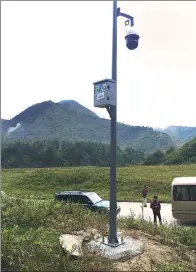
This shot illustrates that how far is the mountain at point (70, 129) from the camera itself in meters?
138

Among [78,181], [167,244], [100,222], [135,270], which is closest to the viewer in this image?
[135,270]

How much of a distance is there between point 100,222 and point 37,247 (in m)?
3.51

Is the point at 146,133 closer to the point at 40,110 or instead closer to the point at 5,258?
the point at 40,110

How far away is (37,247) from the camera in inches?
316

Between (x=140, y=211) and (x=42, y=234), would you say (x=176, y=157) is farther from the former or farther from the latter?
(x=42, y=234)

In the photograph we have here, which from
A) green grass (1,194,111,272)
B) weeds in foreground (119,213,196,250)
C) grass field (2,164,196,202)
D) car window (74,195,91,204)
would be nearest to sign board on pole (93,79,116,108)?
green grass (1,194,111,272)

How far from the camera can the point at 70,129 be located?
141 m

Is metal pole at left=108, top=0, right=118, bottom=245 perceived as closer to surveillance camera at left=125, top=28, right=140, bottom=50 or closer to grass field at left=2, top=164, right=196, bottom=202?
surveillance camera at left=125, top=28, right=140, bottom=50

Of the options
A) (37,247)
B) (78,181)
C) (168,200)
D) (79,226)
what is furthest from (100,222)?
(78,181)

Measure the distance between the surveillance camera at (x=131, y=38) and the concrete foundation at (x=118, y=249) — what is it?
4.67 metres

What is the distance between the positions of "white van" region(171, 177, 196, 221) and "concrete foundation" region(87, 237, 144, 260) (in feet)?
29.2

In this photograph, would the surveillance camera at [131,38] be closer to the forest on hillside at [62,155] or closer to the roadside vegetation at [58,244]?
the roadside vegetation at [58,244]

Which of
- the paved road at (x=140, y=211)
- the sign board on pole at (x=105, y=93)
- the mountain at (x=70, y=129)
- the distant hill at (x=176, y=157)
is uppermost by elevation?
the mountain at (x=70, y=129)

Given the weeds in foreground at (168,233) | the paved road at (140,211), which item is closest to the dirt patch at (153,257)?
the weeds in foreground at (168,233)
